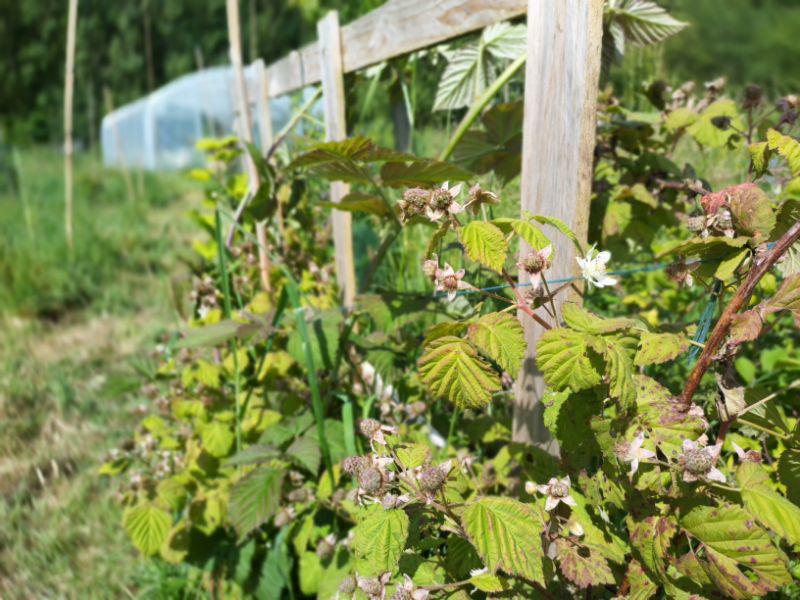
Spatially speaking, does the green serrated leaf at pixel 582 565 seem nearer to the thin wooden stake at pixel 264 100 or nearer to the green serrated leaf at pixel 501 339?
the green serrated leaf at pixel 501 339

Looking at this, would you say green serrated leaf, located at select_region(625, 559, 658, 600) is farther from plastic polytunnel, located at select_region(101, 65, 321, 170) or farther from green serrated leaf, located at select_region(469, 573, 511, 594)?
plastic polytunnel, located at select_region(101, 65, 321, 170)

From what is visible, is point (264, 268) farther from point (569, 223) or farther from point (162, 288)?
point (162, 288)

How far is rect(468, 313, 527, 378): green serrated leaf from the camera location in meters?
0.93

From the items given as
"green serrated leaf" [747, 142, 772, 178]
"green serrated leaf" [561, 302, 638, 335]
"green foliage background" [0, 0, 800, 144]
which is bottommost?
"green serrated leaf" [561, 302, 638, 335]

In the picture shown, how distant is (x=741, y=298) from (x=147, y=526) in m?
1.44

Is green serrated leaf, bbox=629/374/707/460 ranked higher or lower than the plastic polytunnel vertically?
lower

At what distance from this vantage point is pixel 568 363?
0.87 m

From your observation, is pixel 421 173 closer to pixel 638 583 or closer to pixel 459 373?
pixel 459 373

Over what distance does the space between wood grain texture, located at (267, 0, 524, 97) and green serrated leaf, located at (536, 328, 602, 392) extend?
31.4 inches

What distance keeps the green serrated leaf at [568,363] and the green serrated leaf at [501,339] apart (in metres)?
0.06

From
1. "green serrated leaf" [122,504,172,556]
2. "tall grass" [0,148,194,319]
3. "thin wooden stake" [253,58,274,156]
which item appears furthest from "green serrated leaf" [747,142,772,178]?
"tall grass" [0,148,194,319]

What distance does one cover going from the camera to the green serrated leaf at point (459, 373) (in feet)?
3.10

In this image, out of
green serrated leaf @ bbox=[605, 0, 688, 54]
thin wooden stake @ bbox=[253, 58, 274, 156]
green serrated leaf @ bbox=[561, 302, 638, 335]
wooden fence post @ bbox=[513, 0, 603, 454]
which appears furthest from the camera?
thin wooden stake @ bbox=[253, 58, 274, 156]

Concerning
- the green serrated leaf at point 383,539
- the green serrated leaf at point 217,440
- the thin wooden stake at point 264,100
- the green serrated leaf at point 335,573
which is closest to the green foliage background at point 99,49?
the thin wooden stake at point 264,100
